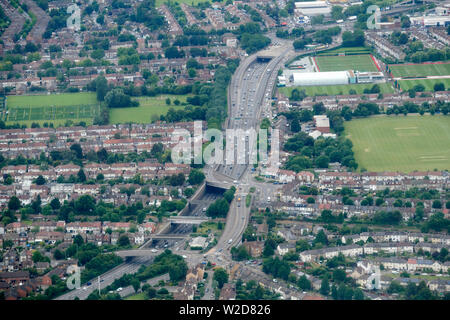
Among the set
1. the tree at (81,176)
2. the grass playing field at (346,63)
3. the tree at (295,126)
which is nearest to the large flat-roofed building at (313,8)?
the grass playing field at (346,63)

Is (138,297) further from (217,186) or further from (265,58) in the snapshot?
(265,58)

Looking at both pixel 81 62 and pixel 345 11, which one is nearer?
pixel 81 62

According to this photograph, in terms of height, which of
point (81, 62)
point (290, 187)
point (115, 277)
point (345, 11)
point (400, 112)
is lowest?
point (115, 277)

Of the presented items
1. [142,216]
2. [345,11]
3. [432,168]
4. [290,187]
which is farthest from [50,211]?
[345,11]

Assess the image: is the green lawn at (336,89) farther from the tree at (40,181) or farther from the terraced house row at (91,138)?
the tree at (40,181)

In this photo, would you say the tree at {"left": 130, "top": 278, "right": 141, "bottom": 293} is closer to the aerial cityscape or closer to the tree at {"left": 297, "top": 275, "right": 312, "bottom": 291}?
the aerial cityscape

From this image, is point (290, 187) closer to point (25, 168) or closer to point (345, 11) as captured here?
point (25, 168)

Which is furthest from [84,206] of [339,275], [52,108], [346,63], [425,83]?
[346,63]
